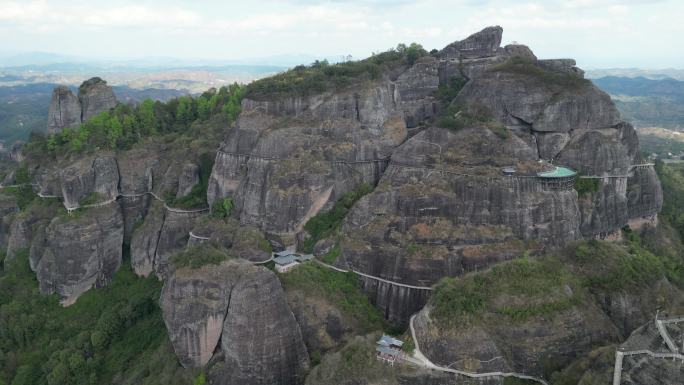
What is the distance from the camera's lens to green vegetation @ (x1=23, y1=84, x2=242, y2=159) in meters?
53.0

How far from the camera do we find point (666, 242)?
45.1m

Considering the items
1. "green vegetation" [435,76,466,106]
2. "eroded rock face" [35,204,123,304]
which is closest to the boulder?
"eroded rock face" [35,204,123,304]

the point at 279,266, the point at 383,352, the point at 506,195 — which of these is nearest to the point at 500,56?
Answer: the point at 506,195

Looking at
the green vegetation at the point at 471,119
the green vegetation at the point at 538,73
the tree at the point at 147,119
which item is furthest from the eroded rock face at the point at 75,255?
the green vegetation at the point at 538,73

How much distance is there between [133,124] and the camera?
56.0 metres

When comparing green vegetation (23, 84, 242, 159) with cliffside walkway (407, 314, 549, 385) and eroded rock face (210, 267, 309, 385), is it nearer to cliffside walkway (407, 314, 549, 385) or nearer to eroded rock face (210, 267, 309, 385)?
eroded rock face (210, 267, 309, 385)

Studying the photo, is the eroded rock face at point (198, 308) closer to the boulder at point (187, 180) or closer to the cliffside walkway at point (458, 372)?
the cliffside walkway at point (458, 372)

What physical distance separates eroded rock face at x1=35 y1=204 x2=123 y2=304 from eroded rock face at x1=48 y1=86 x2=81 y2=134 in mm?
20462

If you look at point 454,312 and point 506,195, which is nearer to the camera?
point 454,312

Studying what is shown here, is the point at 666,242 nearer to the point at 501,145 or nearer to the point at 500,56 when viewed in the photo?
the point at 501,145

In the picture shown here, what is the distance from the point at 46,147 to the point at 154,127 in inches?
456

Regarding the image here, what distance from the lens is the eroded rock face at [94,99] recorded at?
64875 mm

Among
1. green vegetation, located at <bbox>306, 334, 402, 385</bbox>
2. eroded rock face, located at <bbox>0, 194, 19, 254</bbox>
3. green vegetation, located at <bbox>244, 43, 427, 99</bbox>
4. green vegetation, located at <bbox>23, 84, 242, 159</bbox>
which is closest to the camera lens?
green vegetation, located at <bbox>306, 334, 402, 385</bbox>

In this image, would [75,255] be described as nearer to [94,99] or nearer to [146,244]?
[146,244]
